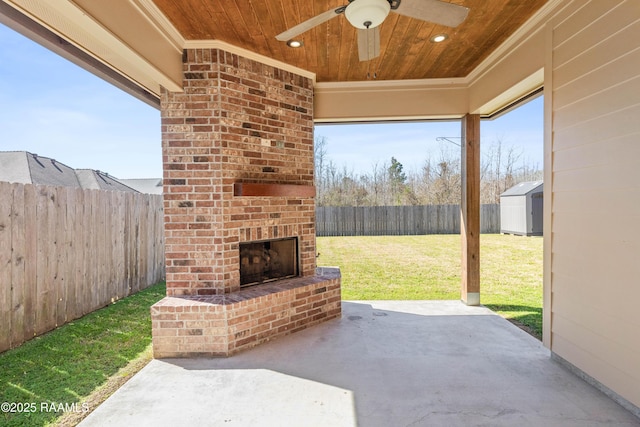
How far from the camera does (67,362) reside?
259 cm

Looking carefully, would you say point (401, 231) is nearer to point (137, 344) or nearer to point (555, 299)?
point (555, 299)

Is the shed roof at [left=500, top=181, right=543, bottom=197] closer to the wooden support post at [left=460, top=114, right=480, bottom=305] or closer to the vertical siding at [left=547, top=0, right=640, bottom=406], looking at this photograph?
the wooden support post at [left=460, top=114, right=480, bottom=305]

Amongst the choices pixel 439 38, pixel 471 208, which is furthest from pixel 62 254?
pixel 471 208

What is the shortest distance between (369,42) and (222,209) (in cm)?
191

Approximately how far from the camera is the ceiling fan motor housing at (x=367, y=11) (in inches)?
68.1

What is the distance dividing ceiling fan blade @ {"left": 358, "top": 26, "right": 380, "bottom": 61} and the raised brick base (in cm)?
229

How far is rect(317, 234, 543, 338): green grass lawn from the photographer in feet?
14.4

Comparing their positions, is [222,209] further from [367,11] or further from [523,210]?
[523,210]

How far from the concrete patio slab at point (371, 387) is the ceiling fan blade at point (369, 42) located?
8.01 ft

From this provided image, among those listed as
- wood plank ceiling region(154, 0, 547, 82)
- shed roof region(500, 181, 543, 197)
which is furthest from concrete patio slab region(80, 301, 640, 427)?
shed roof region(500, 181, 543, 197)

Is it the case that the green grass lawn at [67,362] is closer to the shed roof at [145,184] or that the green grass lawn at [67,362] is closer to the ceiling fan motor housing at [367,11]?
the ceiling fan motor housing at [367,11]

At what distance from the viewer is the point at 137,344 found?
118 inches

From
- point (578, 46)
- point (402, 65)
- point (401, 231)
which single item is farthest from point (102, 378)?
point (401, 231)

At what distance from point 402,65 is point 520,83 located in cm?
121
